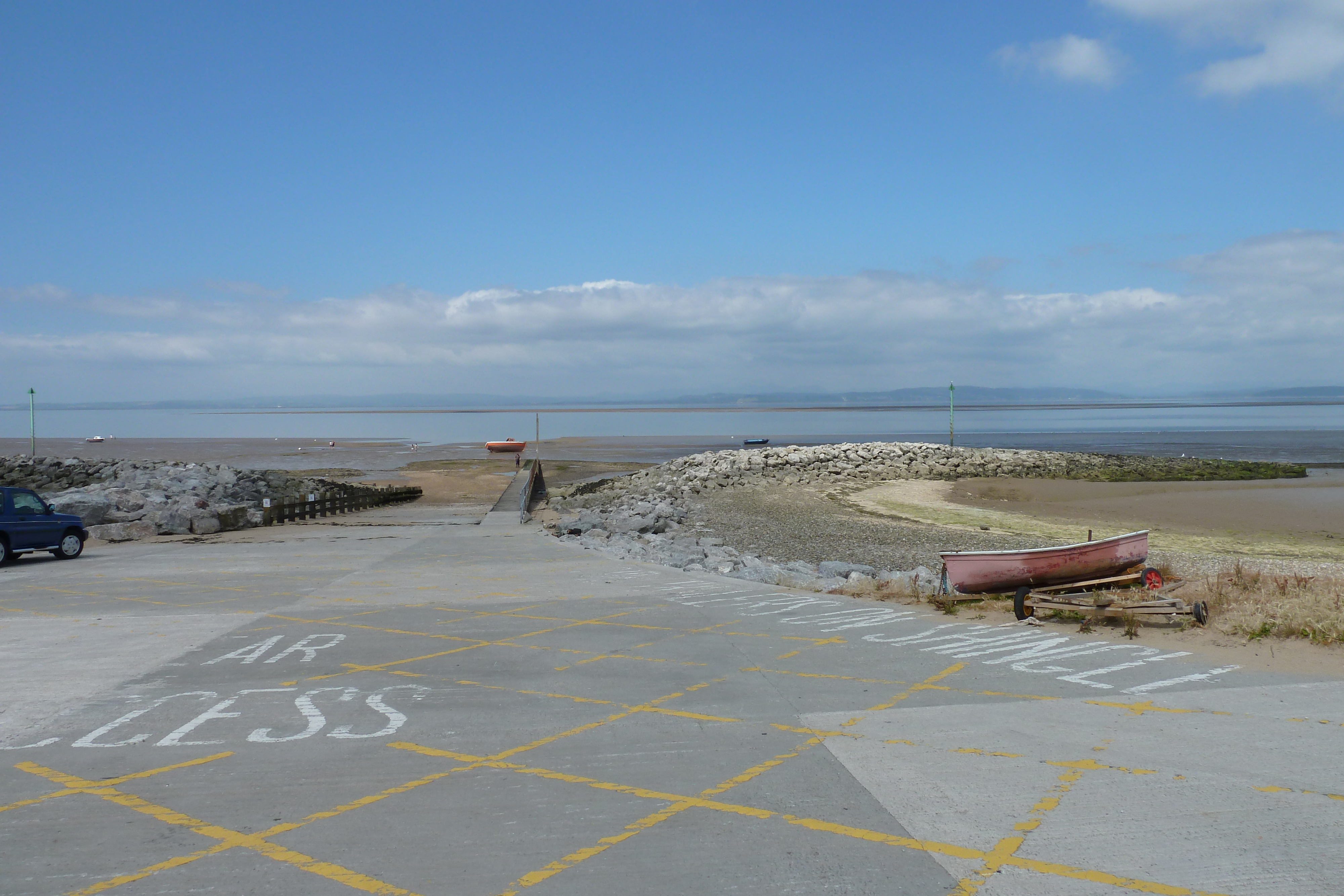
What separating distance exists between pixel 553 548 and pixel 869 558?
774 centimetres

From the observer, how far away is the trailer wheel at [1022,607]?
11195mm

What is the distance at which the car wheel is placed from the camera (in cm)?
1867

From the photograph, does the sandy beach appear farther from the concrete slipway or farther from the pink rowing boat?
the concrete slipway

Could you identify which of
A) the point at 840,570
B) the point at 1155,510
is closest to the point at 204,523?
the point at 840,570

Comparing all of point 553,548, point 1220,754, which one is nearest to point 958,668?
point 1220,754

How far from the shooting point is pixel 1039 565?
11.8 m

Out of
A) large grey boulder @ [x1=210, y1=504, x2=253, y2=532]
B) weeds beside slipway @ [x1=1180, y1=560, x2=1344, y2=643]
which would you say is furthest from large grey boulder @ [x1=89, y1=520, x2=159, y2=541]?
weeds beside slipway @ [x1=1180, y1=560, x2=1344, y2=643]

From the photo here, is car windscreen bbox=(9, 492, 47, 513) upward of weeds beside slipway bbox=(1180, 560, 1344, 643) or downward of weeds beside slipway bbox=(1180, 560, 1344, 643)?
upward

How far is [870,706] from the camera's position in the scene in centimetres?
770

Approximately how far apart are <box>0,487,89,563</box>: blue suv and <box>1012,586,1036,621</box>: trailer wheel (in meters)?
17.7

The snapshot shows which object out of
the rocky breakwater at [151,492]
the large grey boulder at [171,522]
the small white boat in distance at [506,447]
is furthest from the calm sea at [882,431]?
the large grey boulder at [171,522]

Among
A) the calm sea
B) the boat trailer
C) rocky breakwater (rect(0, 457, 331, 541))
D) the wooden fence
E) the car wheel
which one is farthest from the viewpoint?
the calm sea

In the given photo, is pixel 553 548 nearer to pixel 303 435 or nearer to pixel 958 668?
pixel 958 668

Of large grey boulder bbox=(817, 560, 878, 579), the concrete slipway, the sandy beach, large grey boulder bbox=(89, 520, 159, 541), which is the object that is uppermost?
the concrete slipway
